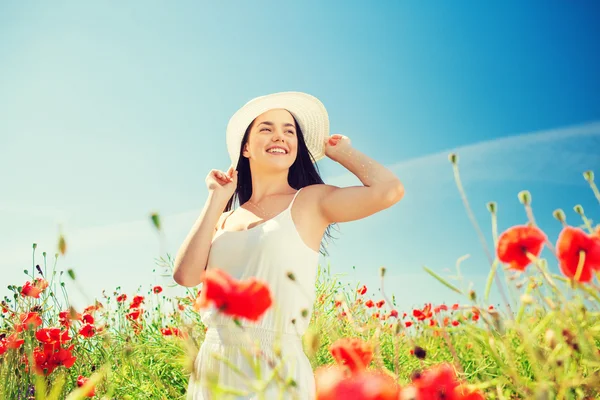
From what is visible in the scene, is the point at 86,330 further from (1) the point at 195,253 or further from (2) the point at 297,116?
(2) the point at 297,116

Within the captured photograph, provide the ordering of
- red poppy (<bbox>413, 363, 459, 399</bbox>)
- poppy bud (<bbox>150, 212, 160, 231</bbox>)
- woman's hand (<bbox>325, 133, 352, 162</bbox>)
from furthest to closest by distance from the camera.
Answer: woman's hand (<bbox>325, 133, 352, 162</bbox>) → poppy bud (<bbox>150, 212, 160, 231</bbox>) → red poppy (<bbox>413, 363, 459, 399</bbox>)

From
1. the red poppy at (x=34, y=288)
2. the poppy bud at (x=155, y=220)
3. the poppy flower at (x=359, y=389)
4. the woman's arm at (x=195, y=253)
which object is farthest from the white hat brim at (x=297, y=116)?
the poppy flower at (x=359, y=389)

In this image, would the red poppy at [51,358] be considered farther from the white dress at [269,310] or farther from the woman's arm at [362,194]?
the woman's arm at [362,194]

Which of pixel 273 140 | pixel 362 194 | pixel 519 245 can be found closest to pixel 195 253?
pixel 273 140

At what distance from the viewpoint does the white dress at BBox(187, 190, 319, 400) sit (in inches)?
83.5

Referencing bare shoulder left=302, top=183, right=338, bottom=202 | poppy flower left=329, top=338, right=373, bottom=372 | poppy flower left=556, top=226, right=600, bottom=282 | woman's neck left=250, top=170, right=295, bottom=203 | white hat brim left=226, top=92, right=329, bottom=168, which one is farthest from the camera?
white hat brim left=226, top=92, right=329, bottom=168

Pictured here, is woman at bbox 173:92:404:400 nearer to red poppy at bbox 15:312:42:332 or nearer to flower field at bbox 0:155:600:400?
flower field at bbox 0:155:600:400

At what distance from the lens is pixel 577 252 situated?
103cm

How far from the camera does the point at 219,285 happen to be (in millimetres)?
978

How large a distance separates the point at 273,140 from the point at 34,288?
193cm

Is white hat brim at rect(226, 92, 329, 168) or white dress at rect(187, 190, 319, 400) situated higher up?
white hat brim at rect(226, 92, 329, 168)

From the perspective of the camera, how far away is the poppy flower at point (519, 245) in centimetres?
108

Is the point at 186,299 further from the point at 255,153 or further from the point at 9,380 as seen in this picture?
the point at 255,153

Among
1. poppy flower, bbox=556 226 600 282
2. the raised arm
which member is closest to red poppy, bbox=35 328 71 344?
the raised arm
